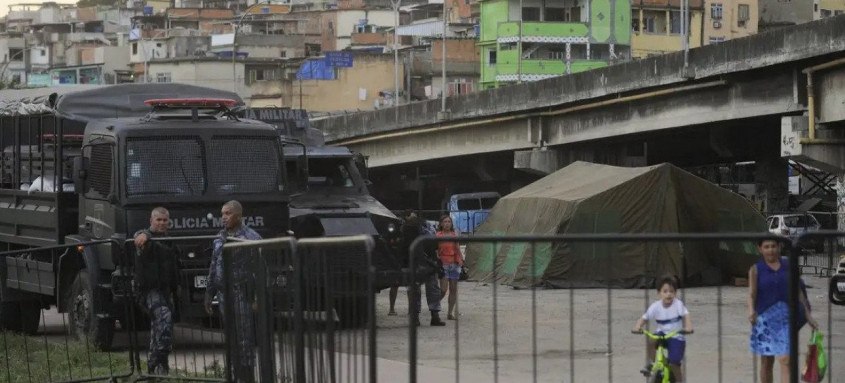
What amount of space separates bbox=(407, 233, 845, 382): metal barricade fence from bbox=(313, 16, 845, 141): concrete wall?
85.0ft

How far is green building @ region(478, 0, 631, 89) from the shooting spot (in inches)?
4087

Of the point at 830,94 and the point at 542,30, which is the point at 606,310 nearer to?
the point at 830,94

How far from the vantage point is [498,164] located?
67750 millimetres

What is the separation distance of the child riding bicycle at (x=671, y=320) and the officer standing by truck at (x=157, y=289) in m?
6.68

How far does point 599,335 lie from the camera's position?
846 centimetres

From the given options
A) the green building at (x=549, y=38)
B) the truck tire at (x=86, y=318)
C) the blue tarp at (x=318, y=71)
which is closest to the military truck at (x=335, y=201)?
the truck tire at (x=86, y=318)

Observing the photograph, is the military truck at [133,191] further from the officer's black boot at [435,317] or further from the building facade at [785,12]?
the building facade at [785,12]

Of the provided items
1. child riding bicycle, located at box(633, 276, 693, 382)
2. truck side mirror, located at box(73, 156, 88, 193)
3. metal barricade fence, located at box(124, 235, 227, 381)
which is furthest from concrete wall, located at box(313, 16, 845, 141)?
child riding bicycle, located at box(633, 276, 693, 382)

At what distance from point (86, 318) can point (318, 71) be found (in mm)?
94397

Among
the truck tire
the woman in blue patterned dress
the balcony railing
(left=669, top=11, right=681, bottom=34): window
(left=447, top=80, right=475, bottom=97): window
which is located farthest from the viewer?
(left=447, top=80, right=475, bottom=97): window

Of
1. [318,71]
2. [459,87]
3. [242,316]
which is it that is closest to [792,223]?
[242,316]

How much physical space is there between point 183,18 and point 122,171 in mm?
145627

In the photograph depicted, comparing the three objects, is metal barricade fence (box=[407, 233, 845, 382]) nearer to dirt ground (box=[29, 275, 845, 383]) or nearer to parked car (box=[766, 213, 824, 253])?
dirt ground (box=[29, 275, 845, 383])

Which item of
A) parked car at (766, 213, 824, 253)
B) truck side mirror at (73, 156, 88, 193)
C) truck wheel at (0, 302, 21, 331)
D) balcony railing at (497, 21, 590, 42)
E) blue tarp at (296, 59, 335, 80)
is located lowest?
parked car at (766, 213, 824, 253)
